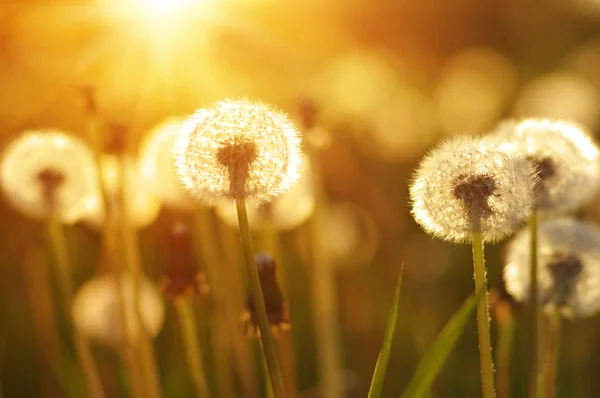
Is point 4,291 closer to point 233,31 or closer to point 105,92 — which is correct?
point 105,92

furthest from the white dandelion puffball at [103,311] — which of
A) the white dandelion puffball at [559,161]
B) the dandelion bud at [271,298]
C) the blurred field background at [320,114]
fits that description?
the white dandelion puffball at [559,161]

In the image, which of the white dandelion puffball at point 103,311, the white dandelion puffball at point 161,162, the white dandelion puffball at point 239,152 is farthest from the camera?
the white dandelion puffball at point 103,311

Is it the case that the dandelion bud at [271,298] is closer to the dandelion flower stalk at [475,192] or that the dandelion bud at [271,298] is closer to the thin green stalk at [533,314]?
the dandelion flower stalk at [475,192]

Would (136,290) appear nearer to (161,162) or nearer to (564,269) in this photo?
(161,162)

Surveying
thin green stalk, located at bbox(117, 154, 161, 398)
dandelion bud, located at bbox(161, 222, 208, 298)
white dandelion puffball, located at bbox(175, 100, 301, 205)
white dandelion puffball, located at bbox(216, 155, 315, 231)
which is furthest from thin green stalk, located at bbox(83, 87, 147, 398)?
white dandelion puffball, located at bbox(175, 100, 301, 205)

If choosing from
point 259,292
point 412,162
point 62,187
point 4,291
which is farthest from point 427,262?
point 259,292

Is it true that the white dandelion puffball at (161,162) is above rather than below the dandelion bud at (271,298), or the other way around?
above
